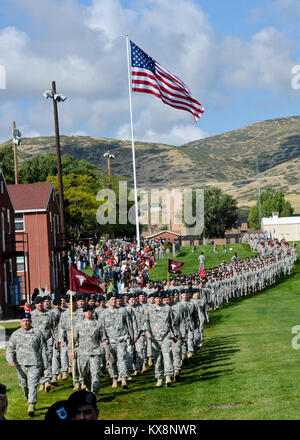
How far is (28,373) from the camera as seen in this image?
13.2 m

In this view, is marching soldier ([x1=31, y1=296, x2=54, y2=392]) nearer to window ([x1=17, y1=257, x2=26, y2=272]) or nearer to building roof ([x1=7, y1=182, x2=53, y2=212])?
window ([x1=17, y1=257, x2=26, y2=272])

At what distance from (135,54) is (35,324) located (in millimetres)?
19997

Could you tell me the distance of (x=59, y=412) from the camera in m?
4.20

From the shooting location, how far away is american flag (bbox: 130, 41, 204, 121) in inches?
1104

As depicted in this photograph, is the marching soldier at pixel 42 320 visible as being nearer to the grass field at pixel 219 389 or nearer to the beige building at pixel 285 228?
the grass field at pixel 219 389

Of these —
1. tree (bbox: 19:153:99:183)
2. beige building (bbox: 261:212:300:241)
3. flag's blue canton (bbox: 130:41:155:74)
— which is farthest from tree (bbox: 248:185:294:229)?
flag's blue canton (bbox: 130:41:155:74)

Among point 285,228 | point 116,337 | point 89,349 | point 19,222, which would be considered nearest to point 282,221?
point 285,228

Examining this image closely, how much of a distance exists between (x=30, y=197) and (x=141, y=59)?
1874cm

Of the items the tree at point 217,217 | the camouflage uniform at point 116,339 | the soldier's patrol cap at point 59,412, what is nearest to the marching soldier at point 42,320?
the camouflage uniform at point 116,339

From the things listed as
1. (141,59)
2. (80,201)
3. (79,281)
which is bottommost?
(79,281)

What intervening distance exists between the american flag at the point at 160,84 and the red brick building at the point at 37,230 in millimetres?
17320

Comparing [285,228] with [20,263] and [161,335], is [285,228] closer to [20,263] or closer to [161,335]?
[20,263]
